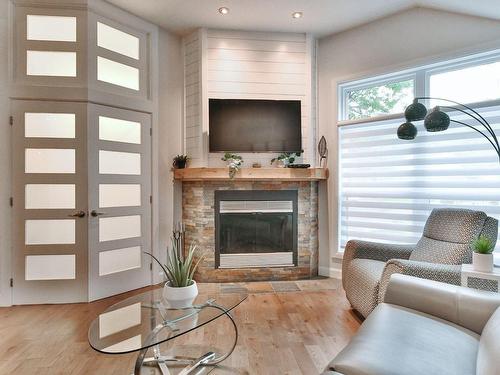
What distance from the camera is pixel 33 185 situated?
129 inches

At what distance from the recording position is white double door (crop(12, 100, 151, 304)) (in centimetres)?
325

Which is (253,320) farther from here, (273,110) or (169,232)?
(273,110)

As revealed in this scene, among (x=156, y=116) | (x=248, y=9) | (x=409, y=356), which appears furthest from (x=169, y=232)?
(x=409, y=356)

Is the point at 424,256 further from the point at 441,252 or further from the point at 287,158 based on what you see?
the point at 287,158

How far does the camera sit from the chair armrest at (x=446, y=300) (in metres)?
1.71

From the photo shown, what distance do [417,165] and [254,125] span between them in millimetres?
2028

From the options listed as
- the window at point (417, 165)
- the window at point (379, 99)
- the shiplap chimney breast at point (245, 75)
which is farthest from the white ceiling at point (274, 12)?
the window at point (379, 99)

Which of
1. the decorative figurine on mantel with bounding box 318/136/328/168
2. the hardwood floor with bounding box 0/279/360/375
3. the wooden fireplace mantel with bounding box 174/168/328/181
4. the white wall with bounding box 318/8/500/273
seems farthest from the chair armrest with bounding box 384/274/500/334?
the decorative figurine on mantel with bounding box 318/136/328/168

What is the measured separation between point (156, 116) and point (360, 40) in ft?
9.21

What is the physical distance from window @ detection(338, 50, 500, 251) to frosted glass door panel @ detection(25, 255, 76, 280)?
10.8 ft

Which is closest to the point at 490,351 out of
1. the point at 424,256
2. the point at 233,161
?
the point at 424,256

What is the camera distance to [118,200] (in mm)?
3629

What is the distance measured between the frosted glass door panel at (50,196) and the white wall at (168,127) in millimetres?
974

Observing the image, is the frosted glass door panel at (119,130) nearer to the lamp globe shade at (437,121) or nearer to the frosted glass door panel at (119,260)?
the frosted glass door panel at (119,260)
